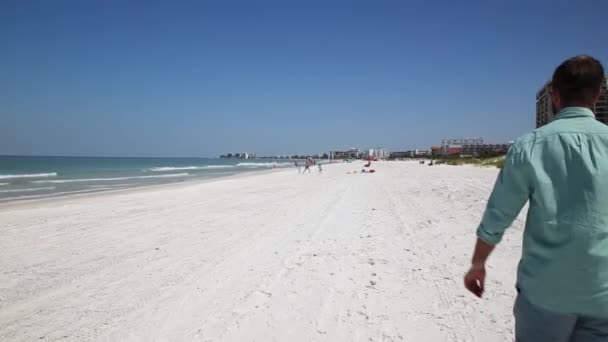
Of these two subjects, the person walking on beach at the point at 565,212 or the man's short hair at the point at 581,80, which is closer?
the person walking on beach at the point at 565,212

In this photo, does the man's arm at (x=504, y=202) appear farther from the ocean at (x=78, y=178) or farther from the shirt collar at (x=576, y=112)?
the ocean at (x=78, y=178)

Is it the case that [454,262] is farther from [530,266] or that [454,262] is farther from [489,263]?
A: [530,266]

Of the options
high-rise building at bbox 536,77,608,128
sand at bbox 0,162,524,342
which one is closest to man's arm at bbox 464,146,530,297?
high-rise building at bbox 536,77,608,128

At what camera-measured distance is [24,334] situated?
297cm

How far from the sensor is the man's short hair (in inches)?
54.7

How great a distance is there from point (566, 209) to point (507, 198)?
8.1 inches

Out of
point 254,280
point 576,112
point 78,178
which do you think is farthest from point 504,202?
point 78,178

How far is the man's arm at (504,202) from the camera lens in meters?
1.39

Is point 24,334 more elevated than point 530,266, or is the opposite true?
point 530,266

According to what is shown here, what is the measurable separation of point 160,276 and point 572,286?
4.23 m

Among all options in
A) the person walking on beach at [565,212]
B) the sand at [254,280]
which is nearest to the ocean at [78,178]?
the sand at [254,280]

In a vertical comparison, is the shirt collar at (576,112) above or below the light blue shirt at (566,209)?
above

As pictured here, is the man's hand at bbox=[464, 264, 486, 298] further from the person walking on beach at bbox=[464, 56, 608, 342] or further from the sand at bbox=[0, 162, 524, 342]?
the sand at bbox=[0, 162, 524, 342]

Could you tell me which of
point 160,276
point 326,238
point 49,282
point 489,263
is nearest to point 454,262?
point 489,263
